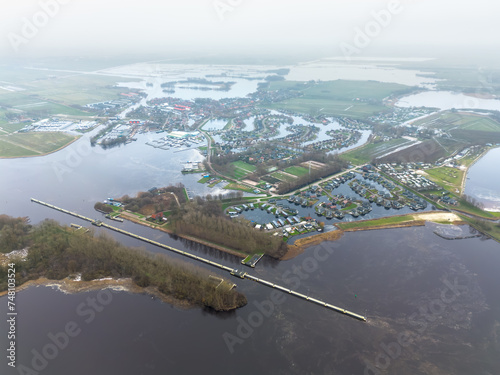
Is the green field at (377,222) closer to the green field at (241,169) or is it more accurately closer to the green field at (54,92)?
the green field at (241,169)

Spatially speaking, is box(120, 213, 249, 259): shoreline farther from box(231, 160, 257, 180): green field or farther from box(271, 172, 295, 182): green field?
box(271, 172, 295, 182): green field

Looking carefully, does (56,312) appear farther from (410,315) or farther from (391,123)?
(391,123)

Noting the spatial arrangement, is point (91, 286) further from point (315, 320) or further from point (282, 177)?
point (282, 177)

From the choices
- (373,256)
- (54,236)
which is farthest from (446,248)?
(54,236)

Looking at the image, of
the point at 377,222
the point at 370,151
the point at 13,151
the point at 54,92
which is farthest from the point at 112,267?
the point at 54,92

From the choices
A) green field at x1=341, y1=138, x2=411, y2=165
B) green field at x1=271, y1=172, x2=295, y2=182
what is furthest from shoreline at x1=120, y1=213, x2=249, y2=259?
green field at x1=341, y1=138, x2=411, y2=165

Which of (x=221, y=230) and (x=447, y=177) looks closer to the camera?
(x=221, y=230)
